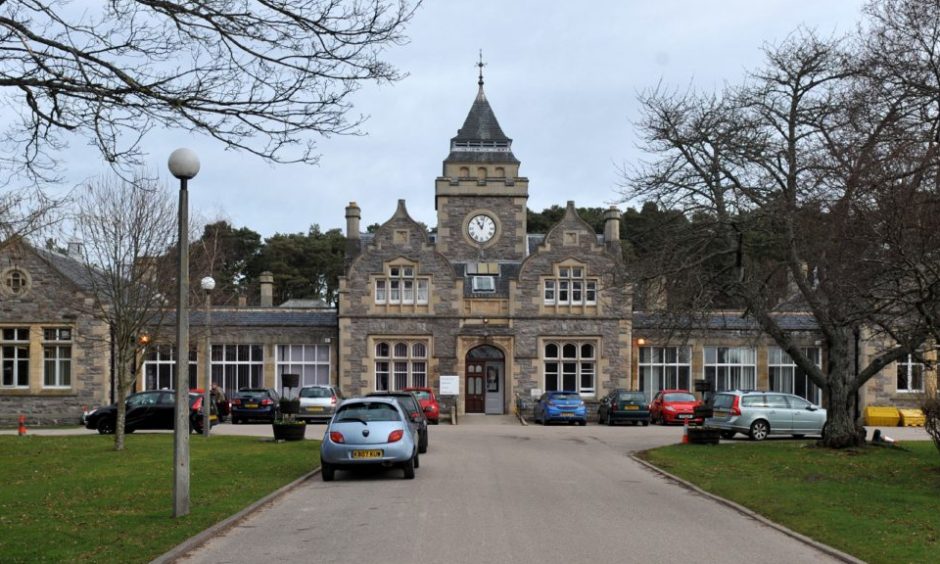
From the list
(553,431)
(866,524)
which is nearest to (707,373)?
(553,431)

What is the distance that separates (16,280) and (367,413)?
29938 mm

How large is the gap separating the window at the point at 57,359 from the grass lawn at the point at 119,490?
1712 cm

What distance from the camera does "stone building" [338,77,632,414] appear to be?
45062 millimetres

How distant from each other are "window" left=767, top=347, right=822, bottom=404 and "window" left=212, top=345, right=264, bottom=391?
23.9 m

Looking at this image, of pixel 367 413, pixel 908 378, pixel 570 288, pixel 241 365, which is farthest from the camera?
pixel 241 365

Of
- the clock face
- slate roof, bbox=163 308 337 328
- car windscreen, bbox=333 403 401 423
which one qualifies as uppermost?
Result: the clock face

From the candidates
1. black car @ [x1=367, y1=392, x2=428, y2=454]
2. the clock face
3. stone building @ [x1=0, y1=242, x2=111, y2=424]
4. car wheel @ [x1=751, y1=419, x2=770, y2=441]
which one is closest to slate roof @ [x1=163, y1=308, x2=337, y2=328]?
stone building @ [x1=0, y1=242, x2=111, y2=424]

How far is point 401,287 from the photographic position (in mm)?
45688

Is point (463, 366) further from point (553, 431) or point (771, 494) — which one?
point (771, 494)

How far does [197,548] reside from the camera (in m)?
10.7

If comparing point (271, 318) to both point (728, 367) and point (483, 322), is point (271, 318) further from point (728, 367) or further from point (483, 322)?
point (728, 367)

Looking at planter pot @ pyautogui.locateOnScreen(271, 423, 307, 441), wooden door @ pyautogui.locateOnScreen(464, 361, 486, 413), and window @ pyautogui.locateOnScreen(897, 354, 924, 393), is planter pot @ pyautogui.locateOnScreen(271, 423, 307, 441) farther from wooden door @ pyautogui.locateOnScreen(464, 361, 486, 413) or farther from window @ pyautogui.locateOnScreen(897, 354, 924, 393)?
window @ pyautogui.locateOnScreen(897, 354, 924, 393)

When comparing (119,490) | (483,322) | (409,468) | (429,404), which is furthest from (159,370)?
(119,490)

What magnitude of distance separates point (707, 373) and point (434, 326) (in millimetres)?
13236
